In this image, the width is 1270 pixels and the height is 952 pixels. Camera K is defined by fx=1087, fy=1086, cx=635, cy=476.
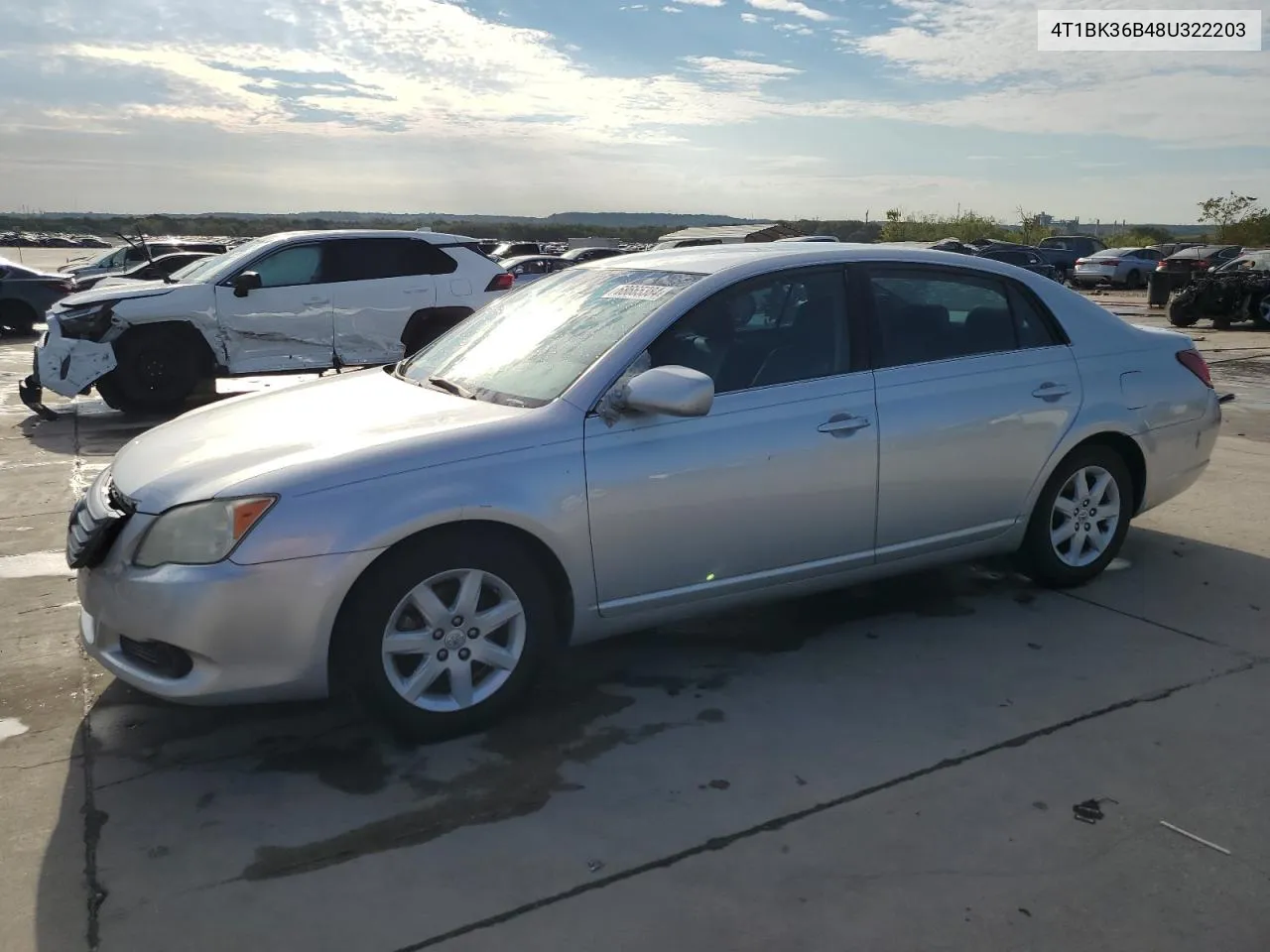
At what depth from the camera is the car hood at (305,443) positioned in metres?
3.35

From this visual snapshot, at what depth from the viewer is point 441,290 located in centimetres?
1101

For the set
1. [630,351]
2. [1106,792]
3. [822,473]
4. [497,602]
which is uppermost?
[630,351]

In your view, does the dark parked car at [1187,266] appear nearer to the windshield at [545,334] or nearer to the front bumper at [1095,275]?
the front bumper at [1095,275]

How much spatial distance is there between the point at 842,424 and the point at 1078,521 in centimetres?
149

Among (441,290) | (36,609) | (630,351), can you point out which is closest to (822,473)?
(630,351)

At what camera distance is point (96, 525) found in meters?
3.52

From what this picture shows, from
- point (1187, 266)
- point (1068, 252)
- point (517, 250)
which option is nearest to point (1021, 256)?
Answer: point (1187, 266)

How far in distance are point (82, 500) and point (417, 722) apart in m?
1.49

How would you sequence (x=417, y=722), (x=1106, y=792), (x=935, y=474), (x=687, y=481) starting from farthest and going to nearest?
(x=935, y=474)
(x=687, y=481)
(x=417, y=722)
(x=1106, y=792)

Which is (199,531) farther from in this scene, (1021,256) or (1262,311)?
(1021,256)

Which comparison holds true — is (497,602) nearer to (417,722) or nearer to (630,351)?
(417,722)

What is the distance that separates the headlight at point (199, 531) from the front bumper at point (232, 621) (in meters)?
0.04

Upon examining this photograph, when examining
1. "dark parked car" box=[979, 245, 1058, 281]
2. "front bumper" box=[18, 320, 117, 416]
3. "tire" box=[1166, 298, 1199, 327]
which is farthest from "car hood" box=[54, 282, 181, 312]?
"dark parked car" box=[979, 245, 1058, 281]

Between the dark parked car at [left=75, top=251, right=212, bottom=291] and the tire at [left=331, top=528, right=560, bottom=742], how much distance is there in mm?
9239
